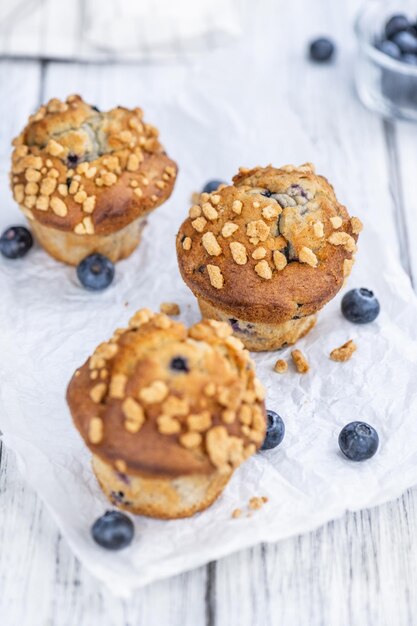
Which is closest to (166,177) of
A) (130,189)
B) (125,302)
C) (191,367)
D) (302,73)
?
(130,189)

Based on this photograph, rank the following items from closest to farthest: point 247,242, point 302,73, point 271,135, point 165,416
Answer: point 165,416 < point 247,242 < point 271,135 < point 302,73

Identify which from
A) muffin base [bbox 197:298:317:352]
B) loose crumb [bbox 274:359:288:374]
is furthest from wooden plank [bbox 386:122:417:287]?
loose crumb [bbox 274:359:288:374]

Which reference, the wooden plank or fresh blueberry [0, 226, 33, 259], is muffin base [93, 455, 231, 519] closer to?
fresh blueberry [0, 226, 33, 259]

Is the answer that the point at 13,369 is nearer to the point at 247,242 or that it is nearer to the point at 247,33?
the point at 247,242

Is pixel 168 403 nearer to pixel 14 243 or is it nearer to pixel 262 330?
pixel 262 330

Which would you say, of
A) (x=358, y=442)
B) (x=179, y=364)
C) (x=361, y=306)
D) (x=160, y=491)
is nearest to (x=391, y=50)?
(x=361, y=306)

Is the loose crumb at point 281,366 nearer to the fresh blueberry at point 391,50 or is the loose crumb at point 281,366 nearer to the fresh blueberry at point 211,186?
the fresh blueberry at point 211,186
